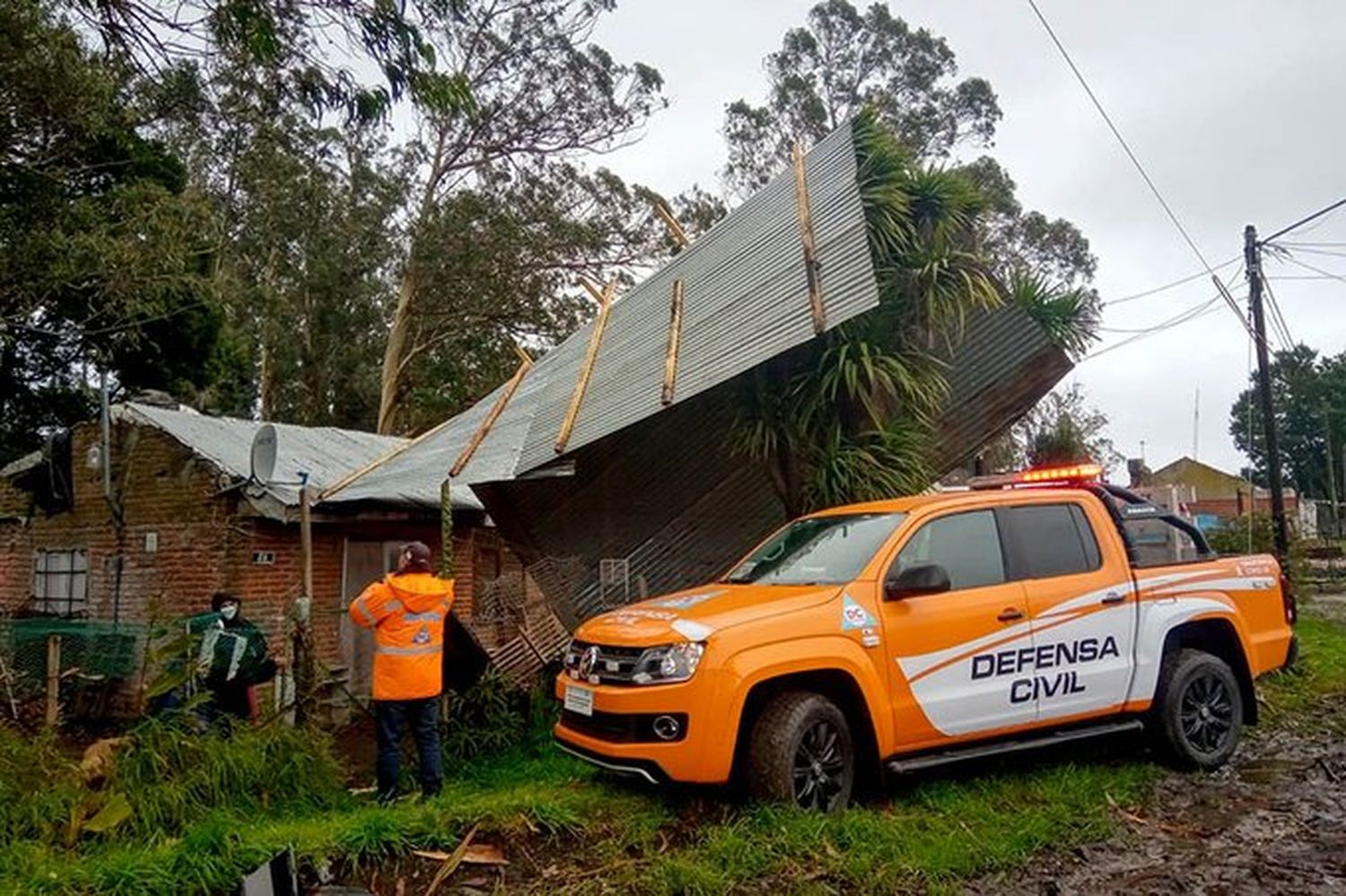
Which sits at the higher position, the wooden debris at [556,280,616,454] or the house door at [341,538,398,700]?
the wooden debris at [556,280,616,454]

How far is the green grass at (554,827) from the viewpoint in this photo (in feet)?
14.0

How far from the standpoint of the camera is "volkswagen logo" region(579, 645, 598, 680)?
Result: 16.9ft

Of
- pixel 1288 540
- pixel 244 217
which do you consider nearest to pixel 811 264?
pixel 1288 540

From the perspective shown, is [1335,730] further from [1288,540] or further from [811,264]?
[1288,540]

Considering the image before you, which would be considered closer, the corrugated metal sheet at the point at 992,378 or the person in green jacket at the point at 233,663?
the person in green jacket at the point at 233,663

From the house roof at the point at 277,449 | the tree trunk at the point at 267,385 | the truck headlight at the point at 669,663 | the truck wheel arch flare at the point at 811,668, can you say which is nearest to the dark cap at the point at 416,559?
the truck headlight at the point at 669,663

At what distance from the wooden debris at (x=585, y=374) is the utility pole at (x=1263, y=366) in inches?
419

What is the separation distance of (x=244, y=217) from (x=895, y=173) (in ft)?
64.0

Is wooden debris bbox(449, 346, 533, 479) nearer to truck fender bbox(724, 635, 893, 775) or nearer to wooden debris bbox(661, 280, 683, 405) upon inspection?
wooden debris bbox(661, 280, 683, 405)

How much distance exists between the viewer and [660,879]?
426cm

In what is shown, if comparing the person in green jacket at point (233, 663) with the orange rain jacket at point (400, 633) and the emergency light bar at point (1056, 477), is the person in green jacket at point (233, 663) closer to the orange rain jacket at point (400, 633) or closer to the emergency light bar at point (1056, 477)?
the orange rain jacket at point (400, 633)

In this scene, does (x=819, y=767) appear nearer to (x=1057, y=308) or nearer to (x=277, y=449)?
(x=1057, y=308)

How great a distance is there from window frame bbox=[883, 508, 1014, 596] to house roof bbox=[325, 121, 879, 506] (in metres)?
1.45

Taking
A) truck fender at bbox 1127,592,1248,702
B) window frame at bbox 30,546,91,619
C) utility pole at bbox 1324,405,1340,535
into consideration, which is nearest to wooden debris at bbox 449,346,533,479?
truck fender at bbox 1127,592,1248,702
